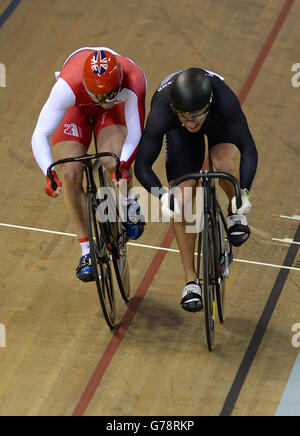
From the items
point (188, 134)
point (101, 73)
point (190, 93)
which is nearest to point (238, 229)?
point (188, 134)

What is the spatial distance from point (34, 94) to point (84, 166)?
2.33 m

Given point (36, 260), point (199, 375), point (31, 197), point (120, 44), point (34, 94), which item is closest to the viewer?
point (199, 375)

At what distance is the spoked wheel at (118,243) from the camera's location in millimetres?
4812

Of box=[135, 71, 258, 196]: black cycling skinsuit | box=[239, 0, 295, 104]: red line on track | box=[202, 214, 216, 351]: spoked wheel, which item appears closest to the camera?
box=[202, 214, 216, 351]: spoked wheel

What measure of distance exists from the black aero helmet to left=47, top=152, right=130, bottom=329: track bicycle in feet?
1.43

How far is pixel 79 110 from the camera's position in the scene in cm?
496

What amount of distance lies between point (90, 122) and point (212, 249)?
1.03 m

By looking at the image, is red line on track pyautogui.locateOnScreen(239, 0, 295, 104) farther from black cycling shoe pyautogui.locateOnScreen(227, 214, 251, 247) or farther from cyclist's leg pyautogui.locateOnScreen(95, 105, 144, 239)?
black cycling shoe pyautogui.locateOnScreen(227, 214, 251, 247)

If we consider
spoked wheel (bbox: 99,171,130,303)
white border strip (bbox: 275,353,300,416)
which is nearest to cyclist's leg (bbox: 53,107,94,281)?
spoked wheel (bbox: 99,171,130,303)

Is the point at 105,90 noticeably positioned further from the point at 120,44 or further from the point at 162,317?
the point at 120,44

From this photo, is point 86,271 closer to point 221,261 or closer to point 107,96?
point 221,261

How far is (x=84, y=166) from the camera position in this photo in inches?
177

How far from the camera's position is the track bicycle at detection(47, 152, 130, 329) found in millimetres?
4516
